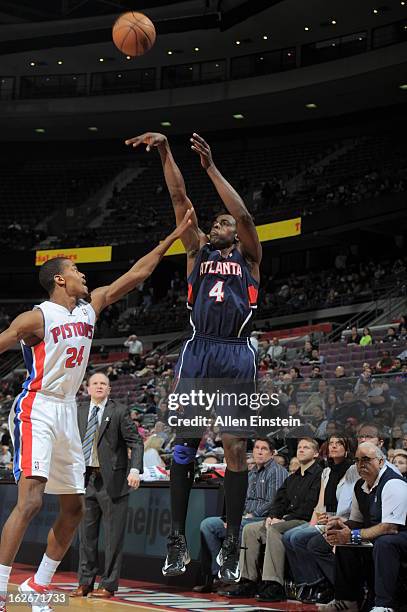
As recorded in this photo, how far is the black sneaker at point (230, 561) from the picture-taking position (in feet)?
20.7

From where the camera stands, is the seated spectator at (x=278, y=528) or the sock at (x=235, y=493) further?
the seated spectator at (x=278, y=528)

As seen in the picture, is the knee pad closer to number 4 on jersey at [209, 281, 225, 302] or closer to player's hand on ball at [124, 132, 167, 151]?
number 4 on jersey at [209, 281, 225, 302]

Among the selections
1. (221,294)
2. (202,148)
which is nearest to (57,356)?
(221,294)

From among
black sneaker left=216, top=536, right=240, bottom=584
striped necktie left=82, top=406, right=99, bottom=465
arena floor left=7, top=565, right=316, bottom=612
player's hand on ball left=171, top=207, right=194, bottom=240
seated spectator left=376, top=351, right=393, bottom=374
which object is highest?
seated spectator left=376, top=351, right=393, bottom=374

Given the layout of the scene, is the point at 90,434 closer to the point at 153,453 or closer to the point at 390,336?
the point at 153,453

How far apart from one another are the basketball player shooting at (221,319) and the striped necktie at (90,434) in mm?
3452

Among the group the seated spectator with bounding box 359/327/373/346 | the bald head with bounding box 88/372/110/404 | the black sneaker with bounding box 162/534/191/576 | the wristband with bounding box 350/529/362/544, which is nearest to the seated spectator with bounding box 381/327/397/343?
the seated spectator with bounding box 359/327/373/346

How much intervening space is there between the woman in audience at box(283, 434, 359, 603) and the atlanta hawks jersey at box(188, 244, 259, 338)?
277cm

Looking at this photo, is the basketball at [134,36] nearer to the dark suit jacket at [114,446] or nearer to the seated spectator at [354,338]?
the dark suit jacket at [114,446]

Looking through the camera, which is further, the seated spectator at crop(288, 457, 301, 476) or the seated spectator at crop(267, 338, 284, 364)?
the seated spectator at crop(267, 338, 284, 364)

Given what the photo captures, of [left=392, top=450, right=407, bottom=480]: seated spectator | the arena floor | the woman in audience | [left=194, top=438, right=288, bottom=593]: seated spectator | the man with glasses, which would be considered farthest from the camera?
[left=194, top=438, right=288, bottom=593]: seated spectator

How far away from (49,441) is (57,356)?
62cm

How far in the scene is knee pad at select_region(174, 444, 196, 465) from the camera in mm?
6680
